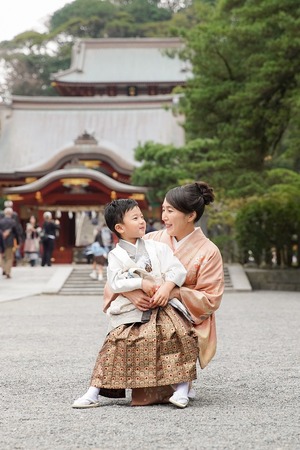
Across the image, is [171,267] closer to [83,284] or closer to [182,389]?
[182,389]

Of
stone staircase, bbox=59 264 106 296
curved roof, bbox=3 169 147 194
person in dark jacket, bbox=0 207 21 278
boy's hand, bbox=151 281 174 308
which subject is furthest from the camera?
curved roof, bbox=3 169 147 194

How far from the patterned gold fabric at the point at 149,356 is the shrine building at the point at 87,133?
1492 cm

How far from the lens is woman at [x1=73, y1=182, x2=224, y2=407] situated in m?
4.53

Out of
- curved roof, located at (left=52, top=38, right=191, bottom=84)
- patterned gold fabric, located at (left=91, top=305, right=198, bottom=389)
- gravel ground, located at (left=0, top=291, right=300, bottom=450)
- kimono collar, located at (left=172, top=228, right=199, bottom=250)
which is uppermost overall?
curved roof, located at (left=52, top=38, right=191, bottom=84)

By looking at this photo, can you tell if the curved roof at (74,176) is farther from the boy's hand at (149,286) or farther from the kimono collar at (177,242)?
the boy's hand at (149,286)

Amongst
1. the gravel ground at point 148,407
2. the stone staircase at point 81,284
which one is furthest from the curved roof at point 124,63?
the gravel ground at point 148,407

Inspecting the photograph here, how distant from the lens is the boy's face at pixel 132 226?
4699 millimetres

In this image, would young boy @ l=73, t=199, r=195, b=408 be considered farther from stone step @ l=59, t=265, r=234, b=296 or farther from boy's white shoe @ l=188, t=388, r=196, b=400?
stone step @ l=59, t=265, r=234, b=296

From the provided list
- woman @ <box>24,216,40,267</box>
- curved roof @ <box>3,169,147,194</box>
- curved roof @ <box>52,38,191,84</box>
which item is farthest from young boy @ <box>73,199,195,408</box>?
curved roof @ <box>52,38,191,84</box>

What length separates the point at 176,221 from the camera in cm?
481

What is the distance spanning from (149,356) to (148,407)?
282 mm

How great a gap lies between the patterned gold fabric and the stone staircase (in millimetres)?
12188

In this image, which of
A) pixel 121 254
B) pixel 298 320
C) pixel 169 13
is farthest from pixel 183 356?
pixel 169 13

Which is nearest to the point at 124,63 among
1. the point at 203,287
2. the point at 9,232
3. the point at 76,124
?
the point at 76,124
